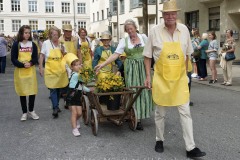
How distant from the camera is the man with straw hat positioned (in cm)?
464

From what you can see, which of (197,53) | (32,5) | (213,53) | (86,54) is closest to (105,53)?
(86,54)

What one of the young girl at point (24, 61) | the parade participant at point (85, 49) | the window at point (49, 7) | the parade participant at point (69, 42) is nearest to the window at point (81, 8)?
the window at point (49, 7)

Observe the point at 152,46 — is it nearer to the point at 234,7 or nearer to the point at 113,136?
the point at 113,136

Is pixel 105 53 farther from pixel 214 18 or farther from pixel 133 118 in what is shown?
pixel 214 18

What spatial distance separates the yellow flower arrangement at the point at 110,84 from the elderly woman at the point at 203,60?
7.45 meters

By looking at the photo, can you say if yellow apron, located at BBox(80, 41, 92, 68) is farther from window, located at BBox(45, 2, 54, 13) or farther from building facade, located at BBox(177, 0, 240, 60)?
window, located at BBox(45, 2, 54, 13)

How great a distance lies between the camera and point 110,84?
5.79 m

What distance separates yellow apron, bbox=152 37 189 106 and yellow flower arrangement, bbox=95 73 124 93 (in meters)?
1.26

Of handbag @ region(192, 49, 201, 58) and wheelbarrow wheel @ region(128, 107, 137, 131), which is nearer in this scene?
wheelbarrow wheel @ region(128, 107, 137, 131)

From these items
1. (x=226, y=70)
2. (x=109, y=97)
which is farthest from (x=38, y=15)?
(x=109, y=97)

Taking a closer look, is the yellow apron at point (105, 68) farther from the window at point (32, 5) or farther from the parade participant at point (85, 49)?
the window at point (32, 5)

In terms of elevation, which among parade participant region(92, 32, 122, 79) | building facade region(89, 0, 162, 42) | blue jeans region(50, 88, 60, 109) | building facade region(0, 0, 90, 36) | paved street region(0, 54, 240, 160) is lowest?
paved street region(0, 54, 240, 160)

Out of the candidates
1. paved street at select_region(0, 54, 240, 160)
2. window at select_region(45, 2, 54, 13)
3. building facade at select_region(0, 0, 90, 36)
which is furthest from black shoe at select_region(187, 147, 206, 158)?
window at select_region(45, 2, 54, 13)

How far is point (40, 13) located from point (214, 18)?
57.3 meters
